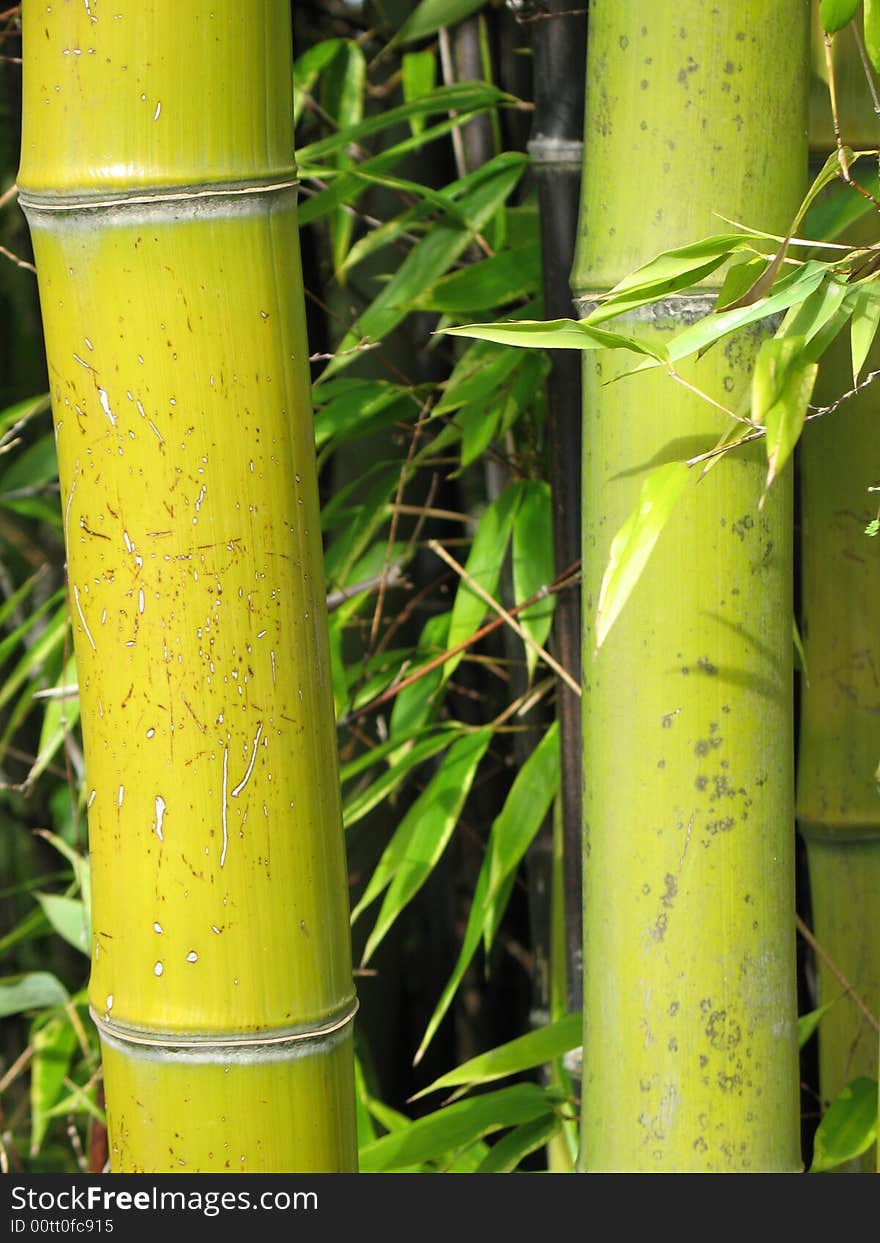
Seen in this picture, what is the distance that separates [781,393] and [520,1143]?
500 millimetres

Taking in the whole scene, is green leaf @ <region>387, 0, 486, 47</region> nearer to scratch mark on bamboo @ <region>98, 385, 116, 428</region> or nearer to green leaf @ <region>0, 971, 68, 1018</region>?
scratch mark on bamboo @ <region>98, 385, 116, 428</region>

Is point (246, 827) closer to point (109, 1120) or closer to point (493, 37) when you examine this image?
point (109, 1120)

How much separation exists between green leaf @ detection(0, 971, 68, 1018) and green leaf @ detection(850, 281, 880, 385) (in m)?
0.77

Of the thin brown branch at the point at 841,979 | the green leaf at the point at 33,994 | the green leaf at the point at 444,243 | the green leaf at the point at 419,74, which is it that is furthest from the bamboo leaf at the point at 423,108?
the green leaf at the point at 33,994

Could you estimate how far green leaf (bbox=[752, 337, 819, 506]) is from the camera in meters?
0.35

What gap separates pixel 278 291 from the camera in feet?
1.51

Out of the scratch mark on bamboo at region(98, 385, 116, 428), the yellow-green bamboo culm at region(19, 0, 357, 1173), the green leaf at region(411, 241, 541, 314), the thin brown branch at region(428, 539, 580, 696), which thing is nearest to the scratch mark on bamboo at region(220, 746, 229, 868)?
the yellow-green bamboo culm at region(19, 0, 357, 1173)

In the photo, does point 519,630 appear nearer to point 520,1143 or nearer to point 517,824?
point 517,824

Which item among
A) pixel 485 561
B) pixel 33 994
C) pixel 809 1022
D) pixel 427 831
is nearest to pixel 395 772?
pixel 427 831

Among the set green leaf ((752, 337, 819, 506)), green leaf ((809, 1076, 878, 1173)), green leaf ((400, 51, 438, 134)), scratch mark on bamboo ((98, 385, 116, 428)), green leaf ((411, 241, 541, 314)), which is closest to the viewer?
green leaf ((752, 337, 819, 506))

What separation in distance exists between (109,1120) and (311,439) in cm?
30

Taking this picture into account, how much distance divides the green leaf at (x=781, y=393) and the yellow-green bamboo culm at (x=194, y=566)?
188mm

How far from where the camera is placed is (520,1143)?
703mm

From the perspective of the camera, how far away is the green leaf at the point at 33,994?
943mm
